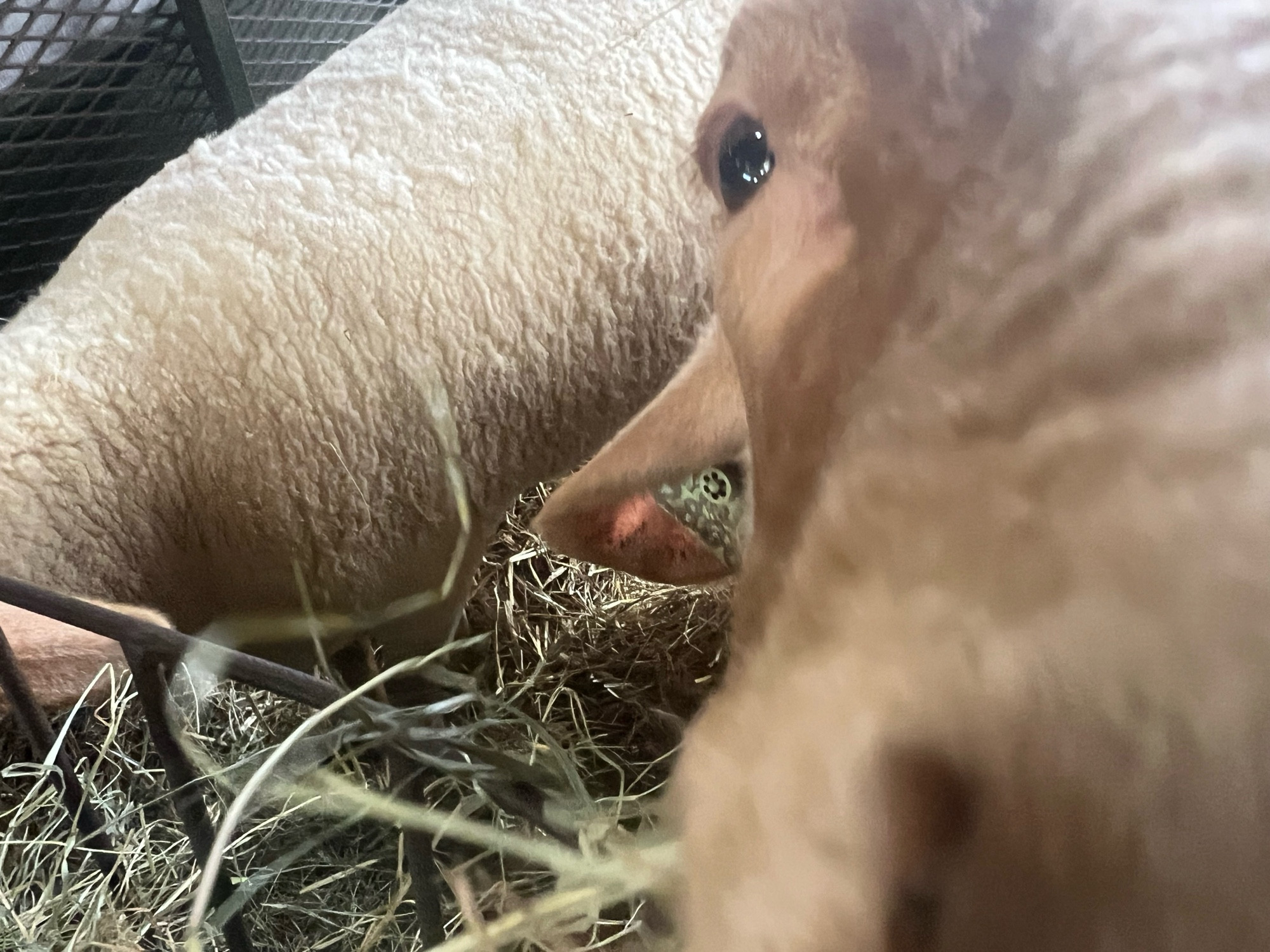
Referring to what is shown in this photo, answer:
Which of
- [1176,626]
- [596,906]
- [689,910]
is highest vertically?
[1176,626]

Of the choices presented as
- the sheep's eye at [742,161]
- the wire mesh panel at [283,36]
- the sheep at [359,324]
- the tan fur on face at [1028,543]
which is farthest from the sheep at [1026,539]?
the wire mesh panel at [283,36]

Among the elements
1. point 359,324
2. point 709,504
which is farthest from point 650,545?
point 359,324

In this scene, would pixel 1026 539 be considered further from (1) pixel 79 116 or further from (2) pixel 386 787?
(1) pixel 79 116

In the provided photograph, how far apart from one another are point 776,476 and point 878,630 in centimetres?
11

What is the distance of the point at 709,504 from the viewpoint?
60 cm

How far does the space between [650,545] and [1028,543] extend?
17.3 inches

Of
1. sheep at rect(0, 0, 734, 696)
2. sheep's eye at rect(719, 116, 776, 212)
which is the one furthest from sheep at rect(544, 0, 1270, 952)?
sheep at rect(0, 0, 734, 696)

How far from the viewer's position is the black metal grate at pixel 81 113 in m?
1.57

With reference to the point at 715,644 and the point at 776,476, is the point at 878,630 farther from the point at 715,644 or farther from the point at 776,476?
the point at 715,644

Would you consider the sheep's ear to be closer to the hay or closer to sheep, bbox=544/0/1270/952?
the hay

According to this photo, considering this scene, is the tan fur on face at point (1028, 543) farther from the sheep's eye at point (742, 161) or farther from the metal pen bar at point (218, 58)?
the metal pen bar at point (218, 58)

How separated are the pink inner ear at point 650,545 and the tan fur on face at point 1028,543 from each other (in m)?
0.31

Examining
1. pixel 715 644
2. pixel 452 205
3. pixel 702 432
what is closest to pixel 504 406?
pixel 452 205

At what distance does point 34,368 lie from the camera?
1014 mm
